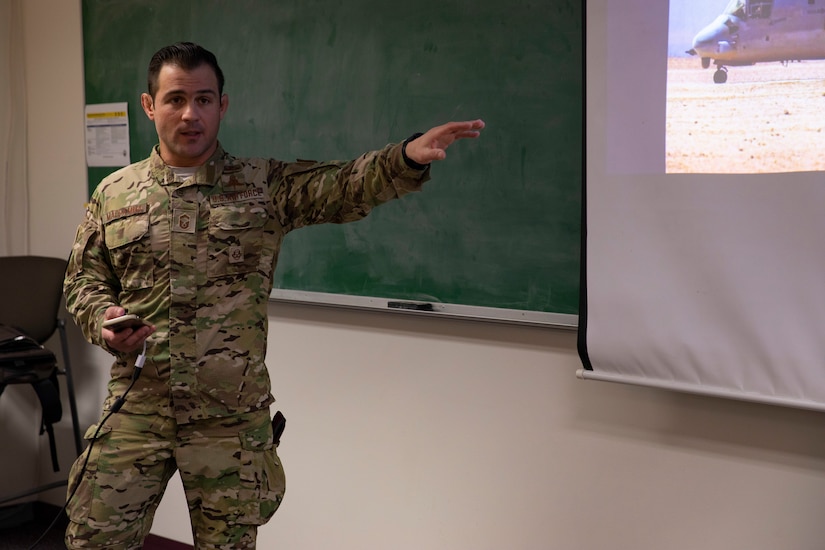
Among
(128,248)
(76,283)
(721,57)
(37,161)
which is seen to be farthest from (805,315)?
(37,161)

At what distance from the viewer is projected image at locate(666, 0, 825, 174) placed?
1810 millimetres

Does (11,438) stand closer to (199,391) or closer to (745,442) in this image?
(199,391)

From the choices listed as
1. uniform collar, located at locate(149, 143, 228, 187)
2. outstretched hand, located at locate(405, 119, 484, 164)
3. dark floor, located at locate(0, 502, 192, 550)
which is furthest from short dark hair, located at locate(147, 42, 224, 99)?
dark floor, located at locate(0, 502, 192, 550)

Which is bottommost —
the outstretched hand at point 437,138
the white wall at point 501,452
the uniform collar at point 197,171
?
the white wall at point 501,452

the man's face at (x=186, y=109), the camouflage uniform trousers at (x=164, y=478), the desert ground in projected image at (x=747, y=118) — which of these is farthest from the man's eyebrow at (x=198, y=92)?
the desert ground in projected image at (x=747, y=118)

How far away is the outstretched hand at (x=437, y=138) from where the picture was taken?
162 centimetres

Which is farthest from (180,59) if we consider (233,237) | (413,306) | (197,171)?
(413,306)

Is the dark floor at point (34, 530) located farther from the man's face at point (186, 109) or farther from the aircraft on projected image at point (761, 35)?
the aircraft on projected image at point (761, 35)

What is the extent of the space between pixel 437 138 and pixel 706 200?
0.75m

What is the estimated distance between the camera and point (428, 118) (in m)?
2.46

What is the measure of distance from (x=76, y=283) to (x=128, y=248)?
154 mm

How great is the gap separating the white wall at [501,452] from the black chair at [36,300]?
26.5 inches

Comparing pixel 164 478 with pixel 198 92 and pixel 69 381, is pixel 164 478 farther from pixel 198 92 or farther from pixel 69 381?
pixel 69 381

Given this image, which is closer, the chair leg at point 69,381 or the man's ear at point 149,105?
the man's ear at point 149,105
